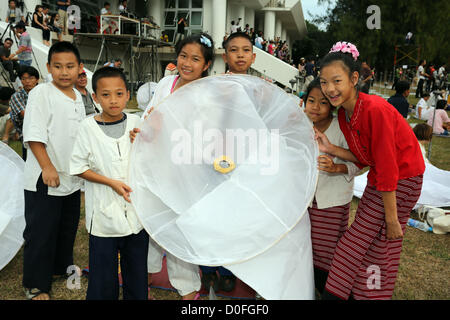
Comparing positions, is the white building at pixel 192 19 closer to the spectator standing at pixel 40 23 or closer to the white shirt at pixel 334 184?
the spectator standing at pixel 40 23

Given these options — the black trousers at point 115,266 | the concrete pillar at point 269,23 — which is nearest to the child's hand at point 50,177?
the black trousers at point 115,266

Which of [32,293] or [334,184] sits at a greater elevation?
[334,184]

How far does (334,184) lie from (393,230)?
1.44ft

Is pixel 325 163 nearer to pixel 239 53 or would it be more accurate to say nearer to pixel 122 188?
pixel 239 53

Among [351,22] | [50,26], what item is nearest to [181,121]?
[50,26]

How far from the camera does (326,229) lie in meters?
2.18

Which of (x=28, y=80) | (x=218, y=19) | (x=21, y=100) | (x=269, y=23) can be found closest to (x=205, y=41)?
(x=21, y=100)

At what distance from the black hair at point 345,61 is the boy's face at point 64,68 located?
1.43 meters

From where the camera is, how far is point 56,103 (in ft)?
6.74

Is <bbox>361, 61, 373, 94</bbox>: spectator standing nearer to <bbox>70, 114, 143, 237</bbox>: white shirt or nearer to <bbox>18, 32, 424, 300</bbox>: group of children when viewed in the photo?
<bbox>18, 32, 424, 300</bbox>: group of children

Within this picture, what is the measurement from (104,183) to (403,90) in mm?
5939

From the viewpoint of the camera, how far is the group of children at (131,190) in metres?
1.75

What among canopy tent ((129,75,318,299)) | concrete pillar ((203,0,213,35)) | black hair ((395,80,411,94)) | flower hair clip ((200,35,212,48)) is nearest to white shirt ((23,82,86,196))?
canopy tent ((129,75,318,299))

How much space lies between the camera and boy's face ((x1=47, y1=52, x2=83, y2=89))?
2.01 meters
